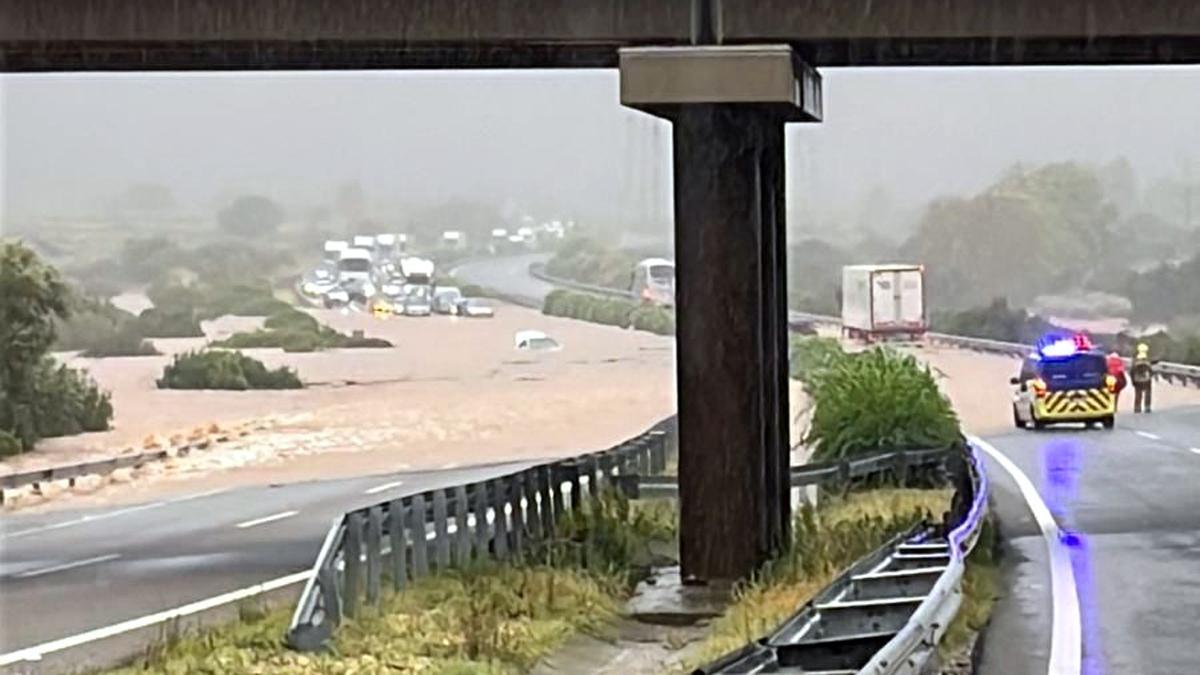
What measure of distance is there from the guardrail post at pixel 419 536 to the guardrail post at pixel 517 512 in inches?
76.0

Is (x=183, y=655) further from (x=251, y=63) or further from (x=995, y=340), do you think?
(x=995, y=340)

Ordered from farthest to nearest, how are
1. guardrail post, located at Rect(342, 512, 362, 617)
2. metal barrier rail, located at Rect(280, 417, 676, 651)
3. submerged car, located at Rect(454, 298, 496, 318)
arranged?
submerged car, located at Rect(454, 298, 496, 318), guardrail post, located at Rect(342, 512, 362, 617), metal barrier rail, located at Rect(280, 417, 676, 651)

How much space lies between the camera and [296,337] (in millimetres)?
41750

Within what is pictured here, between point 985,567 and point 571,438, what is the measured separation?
23.8m

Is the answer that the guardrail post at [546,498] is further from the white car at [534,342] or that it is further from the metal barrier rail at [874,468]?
the white car at [534,342]

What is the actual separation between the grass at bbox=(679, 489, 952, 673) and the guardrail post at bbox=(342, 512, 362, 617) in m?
2.53

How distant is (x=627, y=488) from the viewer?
69.8 ft

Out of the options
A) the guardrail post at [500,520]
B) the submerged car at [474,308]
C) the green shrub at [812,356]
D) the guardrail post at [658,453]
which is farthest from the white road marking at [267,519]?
the submerged car at [474,308]

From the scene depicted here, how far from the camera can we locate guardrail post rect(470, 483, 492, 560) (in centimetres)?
1750

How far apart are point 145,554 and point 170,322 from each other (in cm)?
1648

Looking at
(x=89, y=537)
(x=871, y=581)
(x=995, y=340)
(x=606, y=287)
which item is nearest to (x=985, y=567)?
(x=871, y=581)

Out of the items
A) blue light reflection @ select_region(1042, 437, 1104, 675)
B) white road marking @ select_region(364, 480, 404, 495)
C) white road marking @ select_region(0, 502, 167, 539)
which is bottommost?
white road marking @ select_region(0, 502, 167, 539)

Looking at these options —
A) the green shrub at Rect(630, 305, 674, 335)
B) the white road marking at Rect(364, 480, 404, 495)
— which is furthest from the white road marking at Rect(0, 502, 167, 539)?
the green shrub at Rect(630, 305, 674, 335)

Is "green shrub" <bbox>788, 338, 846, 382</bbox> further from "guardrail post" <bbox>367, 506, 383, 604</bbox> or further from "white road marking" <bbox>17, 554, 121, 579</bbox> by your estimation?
"guardrail post" <bbox>367, 506, 383, 604</bbox>
